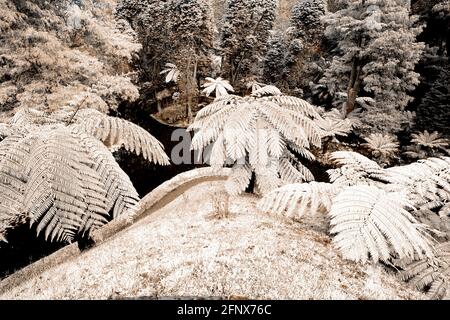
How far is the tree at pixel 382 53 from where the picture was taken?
12430 mm

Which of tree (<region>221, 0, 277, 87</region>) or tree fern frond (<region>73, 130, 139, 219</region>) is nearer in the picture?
tree fern frond (<region>73, 130, 139, 219</region>)

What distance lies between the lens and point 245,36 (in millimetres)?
22438

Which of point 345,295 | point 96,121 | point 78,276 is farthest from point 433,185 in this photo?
point 78,276

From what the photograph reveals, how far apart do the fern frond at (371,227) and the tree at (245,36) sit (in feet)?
71.8

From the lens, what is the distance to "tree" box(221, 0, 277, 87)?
880 inches

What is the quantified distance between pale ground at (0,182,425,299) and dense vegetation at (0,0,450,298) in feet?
1.35

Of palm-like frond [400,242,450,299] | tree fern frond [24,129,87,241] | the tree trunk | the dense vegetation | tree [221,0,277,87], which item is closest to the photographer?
tree fern frond [24,129,87,241]

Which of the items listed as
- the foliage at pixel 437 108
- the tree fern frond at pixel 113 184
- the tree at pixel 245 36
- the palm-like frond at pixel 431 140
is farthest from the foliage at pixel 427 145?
the tree at pixel 245 36

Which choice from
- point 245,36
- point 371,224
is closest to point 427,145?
point 371,224

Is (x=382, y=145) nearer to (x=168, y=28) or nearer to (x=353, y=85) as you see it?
(x=353, y=85)

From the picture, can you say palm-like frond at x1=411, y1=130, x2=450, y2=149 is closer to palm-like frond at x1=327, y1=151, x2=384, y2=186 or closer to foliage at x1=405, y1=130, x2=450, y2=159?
foliage at x1=405, y1=130, x2=450, y2=159

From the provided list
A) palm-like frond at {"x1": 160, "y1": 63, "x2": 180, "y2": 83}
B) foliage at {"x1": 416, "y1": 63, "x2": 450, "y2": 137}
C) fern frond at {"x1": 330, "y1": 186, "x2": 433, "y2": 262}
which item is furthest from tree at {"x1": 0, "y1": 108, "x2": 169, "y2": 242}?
palm-like frond at {"x1": 160, "y1": 63, "x2": 180, "y2": 83}

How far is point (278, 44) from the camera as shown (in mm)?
23172

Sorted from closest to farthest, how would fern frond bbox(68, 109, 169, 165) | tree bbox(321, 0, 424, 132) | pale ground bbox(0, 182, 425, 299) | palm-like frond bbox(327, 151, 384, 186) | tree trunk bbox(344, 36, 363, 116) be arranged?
fern frond bbox(68, 109, 169, 165) < pale ground bbox(0, 182, 425, 299) < palm-like frond bbox(327, 151, 384, 186) < tree bbox(321, 0, 424, 132) < tree trunk bbox(344, 36, 363, 116)
